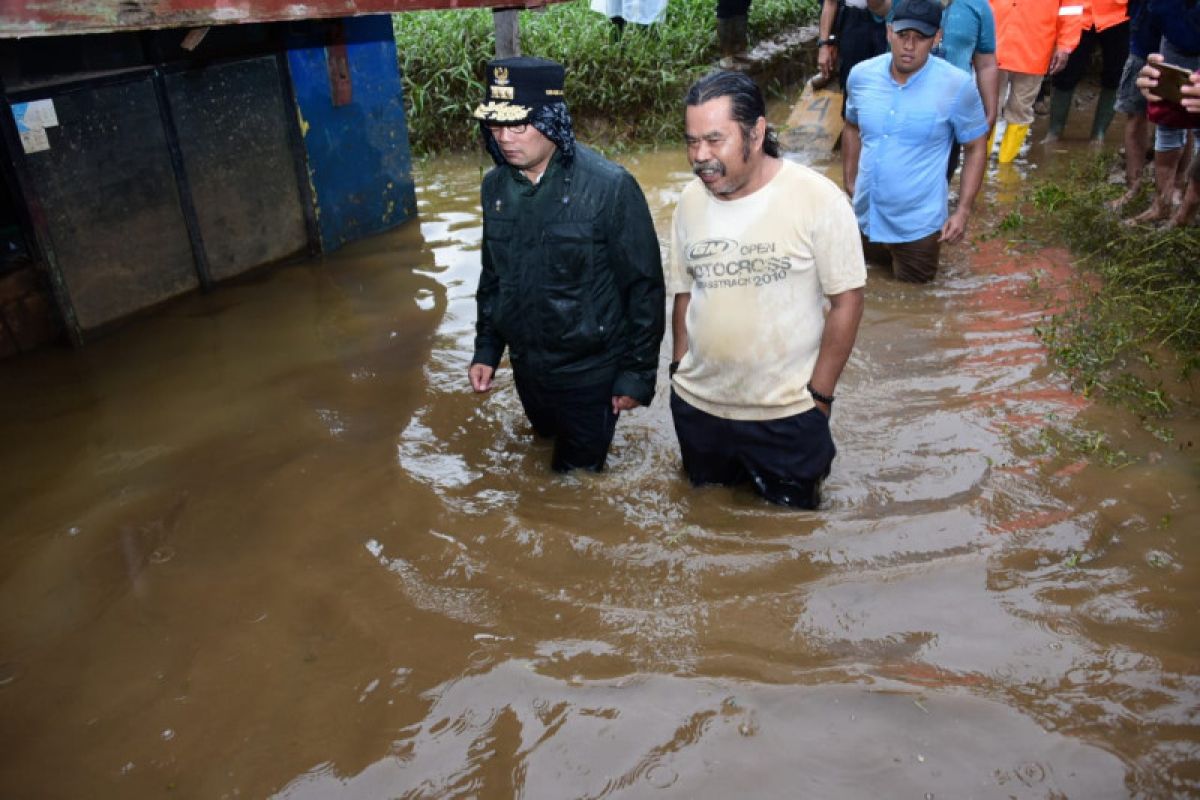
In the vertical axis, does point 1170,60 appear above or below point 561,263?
above

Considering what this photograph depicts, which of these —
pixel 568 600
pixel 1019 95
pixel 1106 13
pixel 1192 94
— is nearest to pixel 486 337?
pixel 568 600

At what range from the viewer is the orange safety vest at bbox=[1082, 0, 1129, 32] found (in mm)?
7836

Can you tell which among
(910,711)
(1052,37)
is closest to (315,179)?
(910,711)

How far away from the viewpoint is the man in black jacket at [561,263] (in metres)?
3.14

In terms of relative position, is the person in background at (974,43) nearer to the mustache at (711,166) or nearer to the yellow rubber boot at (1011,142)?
the yellow rubber boot at (1011,142)

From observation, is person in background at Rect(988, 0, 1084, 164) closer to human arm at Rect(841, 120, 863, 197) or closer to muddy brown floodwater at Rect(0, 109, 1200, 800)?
human arm at Rect(841, 120, 863, 197)

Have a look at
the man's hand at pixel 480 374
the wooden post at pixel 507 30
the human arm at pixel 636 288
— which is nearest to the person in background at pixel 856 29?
the wooden post at pixel 507 30

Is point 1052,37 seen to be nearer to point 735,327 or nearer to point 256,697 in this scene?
point 735,327

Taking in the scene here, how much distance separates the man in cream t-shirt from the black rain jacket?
5.7 inches

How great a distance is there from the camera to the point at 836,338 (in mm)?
3053


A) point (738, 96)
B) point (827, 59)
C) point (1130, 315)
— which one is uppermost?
point (738, 96)

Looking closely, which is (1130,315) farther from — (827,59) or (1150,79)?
(827,59)

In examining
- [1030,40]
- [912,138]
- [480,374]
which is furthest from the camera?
[1030,40]

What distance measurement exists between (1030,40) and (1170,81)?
11.1 ft
